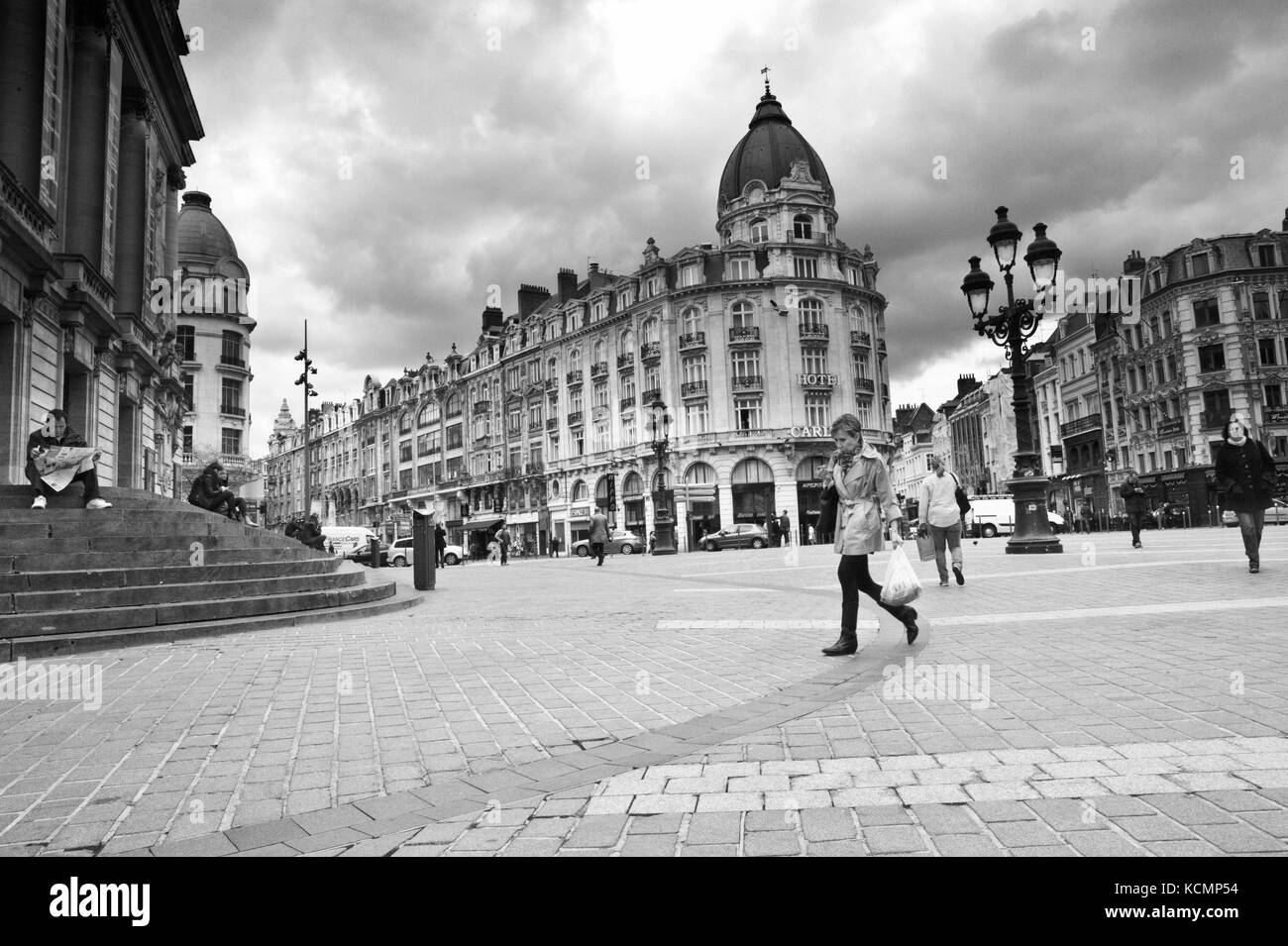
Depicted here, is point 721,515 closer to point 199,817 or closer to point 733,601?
point 733,601

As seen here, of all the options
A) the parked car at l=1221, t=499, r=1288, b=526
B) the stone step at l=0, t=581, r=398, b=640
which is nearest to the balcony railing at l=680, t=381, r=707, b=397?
the parked car at l=1221, t=499, r=1288, b=526

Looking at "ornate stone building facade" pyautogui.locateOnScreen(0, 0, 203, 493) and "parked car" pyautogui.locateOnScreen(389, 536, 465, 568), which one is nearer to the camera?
"ornate stone building facade" pyautogui.locateOnScreen(0, 0, 203, 493)

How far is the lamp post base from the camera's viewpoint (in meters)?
17.1

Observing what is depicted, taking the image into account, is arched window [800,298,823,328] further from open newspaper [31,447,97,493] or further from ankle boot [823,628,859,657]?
ankle boot [823,628,859,657]

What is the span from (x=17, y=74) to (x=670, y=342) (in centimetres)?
3997

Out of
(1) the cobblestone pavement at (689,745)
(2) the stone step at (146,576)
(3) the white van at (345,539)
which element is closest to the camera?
(1) the cobblestone pavement at (689,745)

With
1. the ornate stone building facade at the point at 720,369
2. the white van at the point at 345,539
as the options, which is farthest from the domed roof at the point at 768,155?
the white van at the point at 345,539

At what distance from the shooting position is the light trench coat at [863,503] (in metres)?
6.24

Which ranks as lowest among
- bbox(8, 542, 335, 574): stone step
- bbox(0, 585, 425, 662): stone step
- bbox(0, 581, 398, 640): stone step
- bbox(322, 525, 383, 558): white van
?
bbox(0, 585, 425, 662): stone step

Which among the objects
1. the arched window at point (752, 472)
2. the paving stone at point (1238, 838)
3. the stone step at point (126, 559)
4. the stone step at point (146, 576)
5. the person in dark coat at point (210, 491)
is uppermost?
the arched window at point (752, 472)

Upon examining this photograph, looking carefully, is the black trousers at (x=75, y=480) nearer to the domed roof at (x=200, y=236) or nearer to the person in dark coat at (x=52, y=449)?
the person in dark coat at (x=52, y=449)

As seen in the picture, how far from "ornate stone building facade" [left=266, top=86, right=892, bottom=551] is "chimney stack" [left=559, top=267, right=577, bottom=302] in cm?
190

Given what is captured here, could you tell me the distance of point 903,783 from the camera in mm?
3072

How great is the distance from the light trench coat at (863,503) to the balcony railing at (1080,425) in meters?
62.6
